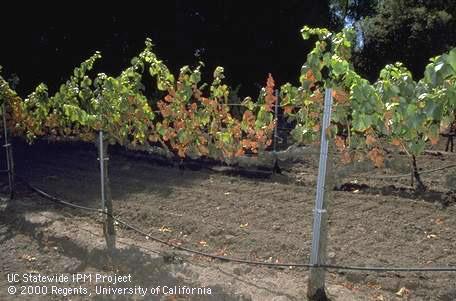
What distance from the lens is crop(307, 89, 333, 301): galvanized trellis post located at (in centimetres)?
331

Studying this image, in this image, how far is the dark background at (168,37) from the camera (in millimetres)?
13984

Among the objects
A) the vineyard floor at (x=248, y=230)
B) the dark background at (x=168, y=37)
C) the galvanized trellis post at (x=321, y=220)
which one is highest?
the dark background at (x=168, y=37)

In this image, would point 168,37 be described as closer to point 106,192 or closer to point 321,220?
point 106,192

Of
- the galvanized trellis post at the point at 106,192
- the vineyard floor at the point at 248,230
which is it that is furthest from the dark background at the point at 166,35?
the galvanized trellis post at the point at 106,192

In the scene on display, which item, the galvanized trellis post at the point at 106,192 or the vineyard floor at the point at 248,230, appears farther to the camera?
the galvanized trellis post at the point at 106,192

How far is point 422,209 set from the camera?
575 cm

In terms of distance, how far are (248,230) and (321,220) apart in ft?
5.97

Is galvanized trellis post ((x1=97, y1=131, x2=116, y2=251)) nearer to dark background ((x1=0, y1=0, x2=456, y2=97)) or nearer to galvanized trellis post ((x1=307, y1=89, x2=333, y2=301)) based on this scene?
galvanized trellis post ((x1=307, y1=89, x2=333, y2=301))

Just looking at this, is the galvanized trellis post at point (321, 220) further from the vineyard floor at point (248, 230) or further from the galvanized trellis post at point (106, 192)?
the galvanized trellis post at point (106, 192)

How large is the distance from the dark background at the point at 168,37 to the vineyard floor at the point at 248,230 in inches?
275

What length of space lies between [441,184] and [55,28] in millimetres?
11691

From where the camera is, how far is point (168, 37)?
14.9m

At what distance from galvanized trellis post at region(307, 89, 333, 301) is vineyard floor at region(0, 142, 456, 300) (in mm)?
173

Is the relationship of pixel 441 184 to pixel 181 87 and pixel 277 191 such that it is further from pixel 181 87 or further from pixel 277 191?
pixel 181 87
